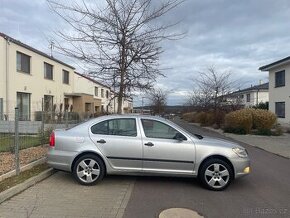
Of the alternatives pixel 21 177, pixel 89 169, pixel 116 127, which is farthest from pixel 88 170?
pixel 21 177

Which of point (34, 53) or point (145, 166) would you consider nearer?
point (145, 166)

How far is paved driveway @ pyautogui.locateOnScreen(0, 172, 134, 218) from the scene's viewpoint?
584cm

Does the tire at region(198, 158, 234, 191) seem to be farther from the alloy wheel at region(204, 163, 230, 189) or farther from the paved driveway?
the paved driveway

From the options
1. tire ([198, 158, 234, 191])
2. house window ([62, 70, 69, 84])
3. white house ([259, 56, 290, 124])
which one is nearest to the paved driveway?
tire ([198, 158, 234, 191])

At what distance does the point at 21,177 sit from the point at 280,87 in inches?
1206

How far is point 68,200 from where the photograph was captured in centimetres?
664

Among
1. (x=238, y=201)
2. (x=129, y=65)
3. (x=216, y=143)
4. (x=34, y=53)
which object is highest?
(x=34, y=53)

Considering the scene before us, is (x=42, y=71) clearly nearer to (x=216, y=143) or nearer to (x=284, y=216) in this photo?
(x=216, y=143)

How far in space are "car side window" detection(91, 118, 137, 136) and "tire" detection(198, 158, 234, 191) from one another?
5.53 feet

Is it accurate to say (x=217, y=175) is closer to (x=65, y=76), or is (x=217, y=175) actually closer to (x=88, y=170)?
(x=88, y=170)

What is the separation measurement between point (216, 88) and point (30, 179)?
A: 32836mm

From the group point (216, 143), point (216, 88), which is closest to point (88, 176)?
point (216, 143)

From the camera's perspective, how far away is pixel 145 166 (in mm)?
7902

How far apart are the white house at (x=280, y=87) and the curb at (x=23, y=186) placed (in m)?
27.0
